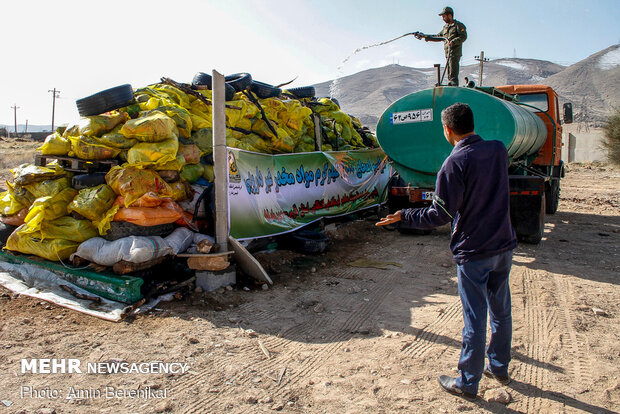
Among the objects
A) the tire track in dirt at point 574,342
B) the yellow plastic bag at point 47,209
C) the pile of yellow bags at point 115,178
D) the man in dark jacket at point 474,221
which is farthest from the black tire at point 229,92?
the tire track in dirt at point 574,342

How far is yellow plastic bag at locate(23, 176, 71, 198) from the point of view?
4949 millimetres

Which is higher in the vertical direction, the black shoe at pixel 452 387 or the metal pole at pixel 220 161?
the metal pole at pixel 220 161

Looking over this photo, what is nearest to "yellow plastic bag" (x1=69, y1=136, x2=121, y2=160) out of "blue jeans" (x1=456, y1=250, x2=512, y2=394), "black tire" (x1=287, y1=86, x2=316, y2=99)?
"blue jeans" (x1=456, y1=250, x2=512, y2=394)

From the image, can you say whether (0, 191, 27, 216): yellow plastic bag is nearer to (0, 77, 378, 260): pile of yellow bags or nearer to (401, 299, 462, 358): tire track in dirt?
(0, 77, 378, 260): pile of yellow bags

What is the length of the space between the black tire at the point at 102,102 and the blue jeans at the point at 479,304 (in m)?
4.58

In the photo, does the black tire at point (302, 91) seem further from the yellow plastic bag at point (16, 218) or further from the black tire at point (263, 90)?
the yellow plastic bag at point (16, 218)

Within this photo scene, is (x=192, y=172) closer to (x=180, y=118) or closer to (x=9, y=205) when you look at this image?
(x=180, y=118)

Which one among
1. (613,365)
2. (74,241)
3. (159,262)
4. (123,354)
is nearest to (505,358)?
(613,365)

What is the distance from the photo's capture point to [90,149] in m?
4.80

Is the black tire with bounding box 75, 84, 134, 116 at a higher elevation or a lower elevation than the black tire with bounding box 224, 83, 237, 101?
lower

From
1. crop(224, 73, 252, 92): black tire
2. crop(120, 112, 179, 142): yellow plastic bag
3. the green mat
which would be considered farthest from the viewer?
crop(224, 73, 252, 92): black tire

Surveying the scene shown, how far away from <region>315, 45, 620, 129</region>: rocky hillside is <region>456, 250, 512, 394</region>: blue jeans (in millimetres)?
60484

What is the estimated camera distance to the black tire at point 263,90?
23.9ft

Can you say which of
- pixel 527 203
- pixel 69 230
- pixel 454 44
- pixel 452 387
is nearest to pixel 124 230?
pixel 69 230
